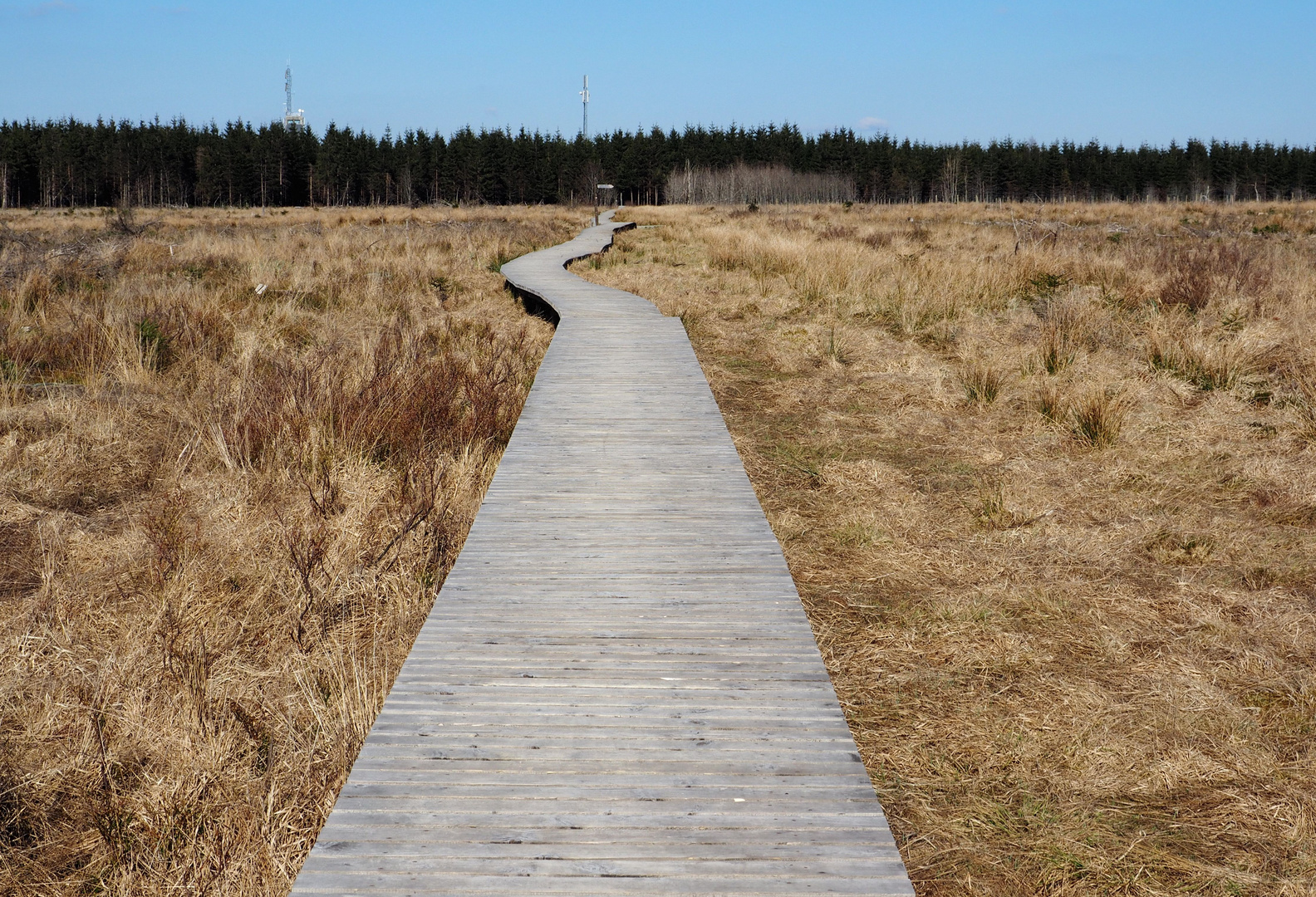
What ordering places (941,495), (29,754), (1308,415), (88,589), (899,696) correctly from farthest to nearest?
(1308,415) → (941,495) → (88,589) → (899,696) → (29,754)

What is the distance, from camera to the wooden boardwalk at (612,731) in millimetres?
1935

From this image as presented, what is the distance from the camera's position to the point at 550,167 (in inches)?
3103

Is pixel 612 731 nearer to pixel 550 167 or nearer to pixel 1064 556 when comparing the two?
pixel 1064 556

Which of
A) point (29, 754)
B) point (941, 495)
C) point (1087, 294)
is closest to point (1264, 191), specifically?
point (1087, 294)

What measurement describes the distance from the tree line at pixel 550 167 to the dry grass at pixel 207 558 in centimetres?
5993

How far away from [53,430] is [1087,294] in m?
11.2

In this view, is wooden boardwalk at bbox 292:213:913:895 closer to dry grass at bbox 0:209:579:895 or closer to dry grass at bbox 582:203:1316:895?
dry grass at bbox 0:209:579:895

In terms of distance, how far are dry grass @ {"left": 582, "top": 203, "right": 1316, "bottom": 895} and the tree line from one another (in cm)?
5863

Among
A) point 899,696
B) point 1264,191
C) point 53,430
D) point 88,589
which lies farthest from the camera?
point 1264,191

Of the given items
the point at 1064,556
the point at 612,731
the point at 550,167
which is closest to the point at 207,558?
the point at 612,731

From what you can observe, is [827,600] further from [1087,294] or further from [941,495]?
[1087,294]

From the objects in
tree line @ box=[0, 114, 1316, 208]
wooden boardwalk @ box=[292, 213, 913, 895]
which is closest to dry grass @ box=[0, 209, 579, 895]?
wooden boardwalk @ box=[292, 213, 913, 895]

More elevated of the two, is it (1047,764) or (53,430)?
(53,430)

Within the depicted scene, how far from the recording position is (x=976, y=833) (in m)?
2.63
